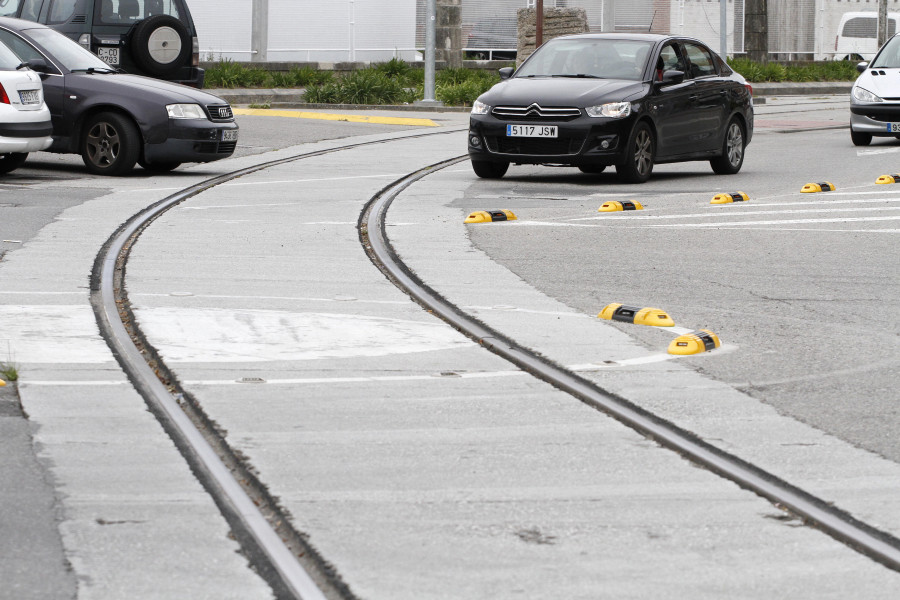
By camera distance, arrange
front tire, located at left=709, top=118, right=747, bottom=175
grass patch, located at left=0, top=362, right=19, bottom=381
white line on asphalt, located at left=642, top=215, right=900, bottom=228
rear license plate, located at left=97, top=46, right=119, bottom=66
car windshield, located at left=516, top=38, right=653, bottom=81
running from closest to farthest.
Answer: grass patch, located at left=0, top=362, right=19, bottom=381, white line on asphalt, located at left=642, top=215, right=900, bottom=228, car windshield, located at left=516, top=38, right=653, bottom=81, front tire, located at left=709, top=118, right=747, bottom=175, rear license plate, located at left=97, top=46, right=119, bottom=66

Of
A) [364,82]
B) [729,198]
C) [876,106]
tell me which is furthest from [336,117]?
[729,198]

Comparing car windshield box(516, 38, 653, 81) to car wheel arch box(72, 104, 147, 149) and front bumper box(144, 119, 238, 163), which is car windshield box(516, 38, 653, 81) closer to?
front bumper box(144, 119, 238, 163)

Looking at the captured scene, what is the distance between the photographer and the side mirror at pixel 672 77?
54.2ft

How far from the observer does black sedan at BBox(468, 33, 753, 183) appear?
15.6 m

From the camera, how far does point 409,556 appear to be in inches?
164

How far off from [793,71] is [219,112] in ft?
85.5

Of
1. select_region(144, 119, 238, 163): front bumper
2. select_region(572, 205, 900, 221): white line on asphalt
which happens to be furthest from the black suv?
select_region(572, 205, 900, 221): white line on asphalt

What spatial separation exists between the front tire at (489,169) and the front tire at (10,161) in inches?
178

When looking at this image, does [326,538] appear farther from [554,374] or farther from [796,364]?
[796,364]

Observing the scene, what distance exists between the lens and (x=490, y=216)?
1250cm

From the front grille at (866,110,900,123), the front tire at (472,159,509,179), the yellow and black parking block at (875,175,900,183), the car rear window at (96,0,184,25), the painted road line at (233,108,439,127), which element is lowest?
the yellow and black parking block at (875,175,900,183)

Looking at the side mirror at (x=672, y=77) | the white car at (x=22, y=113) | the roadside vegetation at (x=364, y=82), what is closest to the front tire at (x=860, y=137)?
the side mirror at (x=672, y=77)

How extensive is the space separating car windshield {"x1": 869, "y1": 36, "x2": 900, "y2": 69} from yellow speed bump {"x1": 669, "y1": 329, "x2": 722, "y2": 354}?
1570 centimetres

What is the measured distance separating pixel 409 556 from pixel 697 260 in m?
6.44
